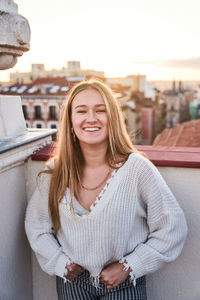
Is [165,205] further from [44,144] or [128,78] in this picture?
[128,78]

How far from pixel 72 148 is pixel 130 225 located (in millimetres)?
468

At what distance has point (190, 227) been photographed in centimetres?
171

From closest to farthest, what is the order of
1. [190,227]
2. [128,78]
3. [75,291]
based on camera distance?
[75,291]
[190,227]
[128,78]

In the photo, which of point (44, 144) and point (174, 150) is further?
point (44, 144)

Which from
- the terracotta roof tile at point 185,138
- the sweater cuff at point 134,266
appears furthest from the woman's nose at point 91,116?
the terracotta roof tile at point 185,138

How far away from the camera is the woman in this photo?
1.46 m

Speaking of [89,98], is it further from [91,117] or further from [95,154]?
[95,154]

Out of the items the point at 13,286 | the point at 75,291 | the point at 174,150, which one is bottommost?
the point at 13,286

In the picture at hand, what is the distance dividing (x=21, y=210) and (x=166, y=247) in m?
0.80

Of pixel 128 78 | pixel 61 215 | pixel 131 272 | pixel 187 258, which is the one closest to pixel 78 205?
pixel 61 215

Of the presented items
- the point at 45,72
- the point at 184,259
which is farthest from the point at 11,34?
the point at 45,72

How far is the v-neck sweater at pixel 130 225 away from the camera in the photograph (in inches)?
56.9

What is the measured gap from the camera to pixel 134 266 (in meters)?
1.48

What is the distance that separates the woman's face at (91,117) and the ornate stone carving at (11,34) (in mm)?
342
